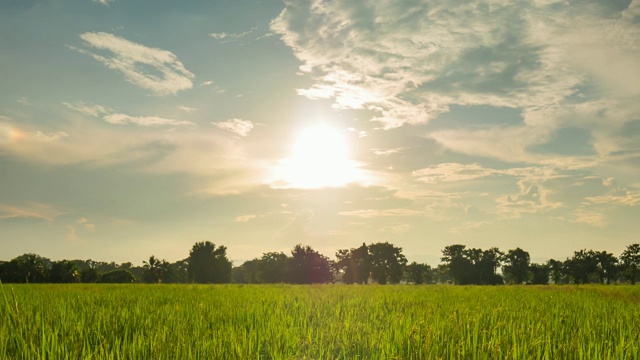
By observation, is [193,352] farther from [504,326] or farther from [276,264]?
[276,264]

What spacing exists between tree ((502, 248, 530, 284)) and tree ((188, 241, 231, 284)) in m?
70.0

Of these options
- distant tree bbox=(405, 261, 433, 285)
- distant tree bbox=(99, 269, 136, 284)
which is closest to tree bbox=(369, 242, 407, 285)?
distant tree bbox=(405, 261, 433, 285)

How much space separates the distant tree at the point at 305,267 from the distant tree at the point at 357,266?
10445 millimetres

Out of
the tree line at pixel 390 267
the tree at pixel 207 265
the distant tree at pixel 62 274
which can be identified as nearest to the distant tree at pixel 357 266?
the tree line at pixel 390 267

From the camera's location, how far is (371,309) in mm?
9586

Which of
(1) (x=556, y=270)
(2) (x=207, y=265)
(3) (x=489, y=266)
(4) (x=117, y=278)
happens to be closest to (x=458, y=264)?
(3) (x=489, y=266)

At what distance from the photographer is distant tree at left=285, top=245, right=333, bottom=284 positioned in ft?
327

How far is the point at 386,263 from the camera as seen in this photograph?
358 ft

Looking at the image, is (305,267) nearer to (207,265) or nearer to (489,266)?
(207,265)

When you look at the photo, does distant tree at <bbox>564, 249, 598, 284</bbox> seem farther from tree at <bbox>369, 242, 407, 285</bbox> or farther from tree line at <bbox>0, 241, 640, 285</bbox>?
tree at <bbox>369, 242, 407, 285</bbox>

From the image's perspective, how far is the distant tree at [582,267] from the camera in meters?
99.8

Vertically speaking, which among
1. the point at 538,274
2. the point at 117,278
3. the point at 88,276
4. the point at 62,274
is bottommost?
the point at 538,274

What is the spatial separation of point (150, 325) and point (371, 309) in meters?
5.21

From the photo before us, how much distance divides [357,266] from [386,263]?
762cm
